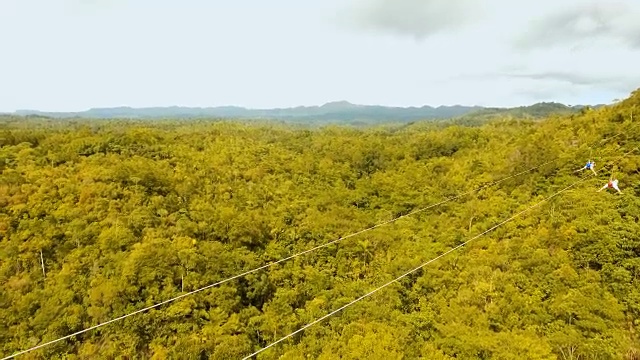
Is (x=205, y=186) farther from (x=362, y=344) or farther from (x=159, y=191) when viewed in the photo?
(x=362, y=344)

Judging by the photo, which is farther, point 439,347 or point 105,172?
point 105,172

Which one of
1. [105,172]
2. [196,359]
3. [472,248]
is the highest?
[105,172]

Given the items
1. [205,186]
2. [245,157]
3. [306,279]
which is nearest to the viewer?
[306,279]

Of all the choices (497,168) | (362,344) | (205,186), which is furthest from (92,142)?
(497,168)

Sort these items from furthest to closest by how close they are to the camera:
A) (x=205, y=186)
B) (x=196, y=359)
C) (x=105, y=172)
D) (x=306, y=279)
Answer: (x=205, y=186) < (x=105, y=172) < (x=306, y=279) < (x=196, y=359)

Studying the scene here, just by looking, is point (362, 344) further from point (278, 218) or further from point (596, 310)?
point (278, 218)

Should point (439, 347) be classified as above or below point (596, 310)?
below
